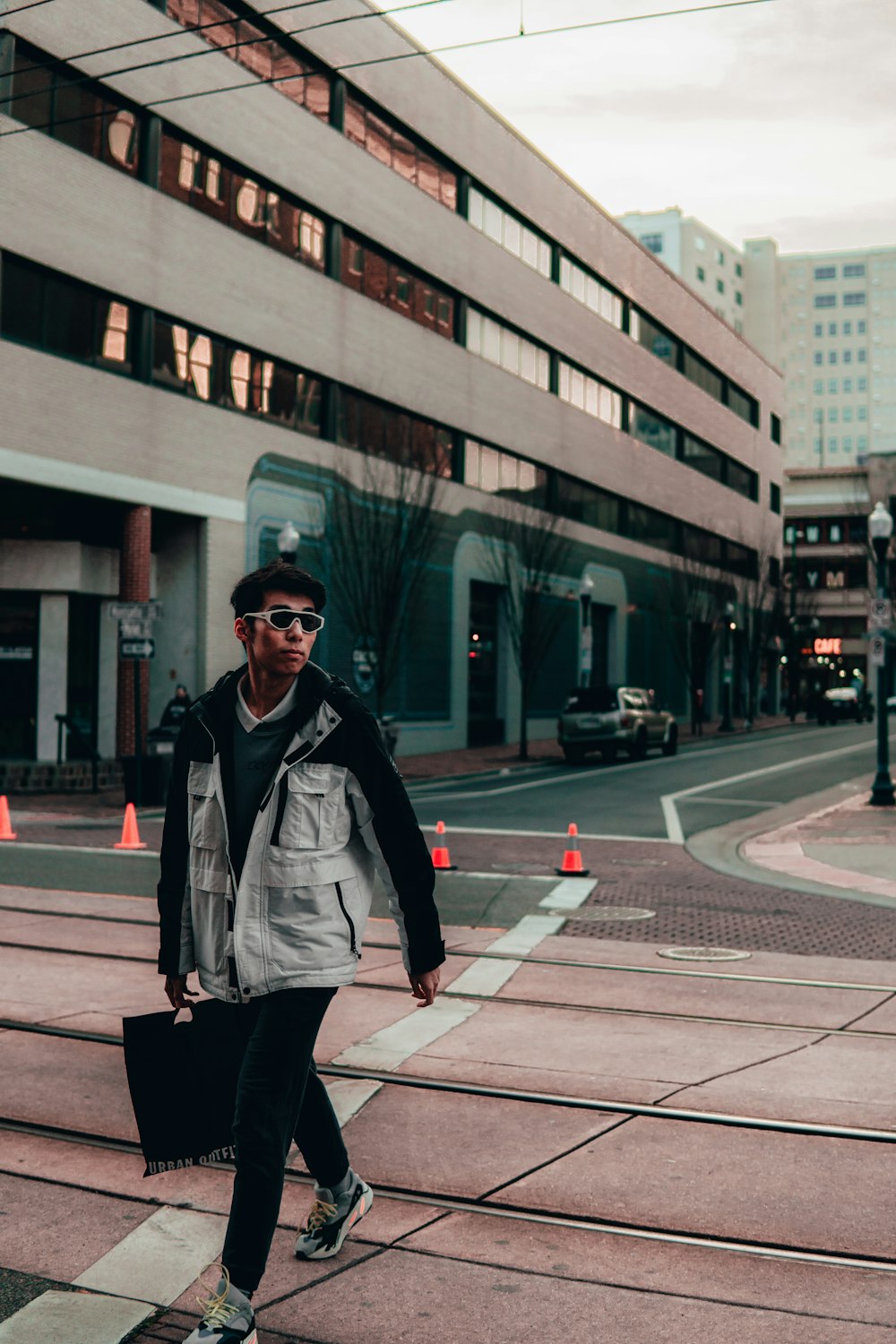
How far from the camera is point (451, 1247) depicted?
4.18 m

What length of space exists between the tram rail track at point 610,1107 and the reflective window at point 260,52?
2241cm

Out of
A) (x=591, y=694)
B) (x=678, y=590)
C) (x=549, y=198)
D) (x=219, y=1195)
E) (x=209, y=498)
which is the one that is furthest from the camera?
(x=678, y=590)

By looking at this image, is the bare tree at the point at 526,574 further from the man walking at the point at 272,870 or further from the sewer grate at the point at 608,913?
the man walking at the point at 272,870

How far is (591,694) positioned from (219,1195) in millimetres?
27288

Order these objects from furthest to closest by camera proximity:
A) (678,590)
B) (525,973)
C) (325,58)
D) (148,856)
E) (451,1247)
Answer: (678,590)
(325,58)
(148,856)
(525,973)
(451,1247)

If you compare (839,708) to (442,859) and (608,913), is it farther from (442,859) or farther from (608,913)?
(608,913)

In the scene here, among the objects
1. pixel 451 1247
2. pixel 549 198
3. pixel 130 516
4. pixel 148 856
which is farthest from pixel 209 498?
pixel 451 1247

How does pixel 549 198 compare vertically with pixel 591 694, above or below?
above

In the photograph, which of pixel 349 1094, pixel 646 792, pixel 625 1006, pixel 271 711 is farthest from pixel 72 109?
pixel 271 711

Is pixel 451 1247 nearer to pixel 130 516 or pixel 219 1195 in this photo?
pixel 219 1195

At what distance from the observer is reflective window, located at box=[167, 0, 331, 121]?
2566cm

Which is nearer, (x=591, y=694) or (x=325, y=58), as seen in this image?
(x=325, y=58)

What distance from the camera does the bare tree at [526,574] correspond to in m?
35.4

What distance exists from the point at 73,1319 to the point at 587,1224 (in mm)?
1634
